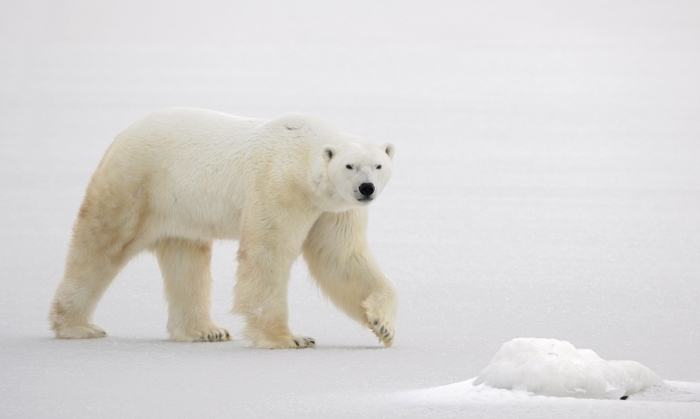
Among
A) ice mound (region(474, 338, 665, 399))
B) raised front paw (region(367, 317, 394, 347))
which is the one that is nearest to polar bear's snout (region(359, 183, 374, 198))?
raised front paw (region(367, 317, 394, 347))

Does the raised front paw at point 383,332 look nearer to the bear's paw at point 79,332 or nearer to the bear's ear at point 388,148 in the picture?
the bear's ear at point 388,148

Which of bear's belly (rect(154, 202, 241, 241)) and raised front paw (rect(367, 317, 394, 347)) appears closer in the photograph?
raised front paw (rect(367, 317, 394, 347))

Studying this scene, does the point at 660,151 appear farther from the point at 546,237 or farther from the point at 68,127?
the point at 68,127

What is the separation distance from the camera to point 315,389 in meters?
3.35

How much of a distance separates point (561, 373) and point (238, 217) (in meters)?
1.94

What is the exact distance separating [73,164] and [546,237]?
4790 millimetres

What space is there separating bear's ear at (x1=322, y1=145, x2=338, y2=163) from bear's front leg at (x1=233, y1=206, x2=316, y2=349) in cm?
30

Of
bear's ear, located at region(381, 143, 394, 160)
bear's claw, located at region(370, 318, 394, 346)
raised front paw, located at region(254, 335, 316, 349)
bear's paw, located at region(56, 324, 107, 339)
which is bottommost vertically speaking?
bear's paw, located at region(56, 324, 107, 339)

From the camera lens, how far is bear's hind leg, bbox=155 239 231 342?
4.89m

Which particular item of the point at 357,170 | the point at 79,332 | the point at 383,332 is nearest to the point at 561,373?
the point at 383,332

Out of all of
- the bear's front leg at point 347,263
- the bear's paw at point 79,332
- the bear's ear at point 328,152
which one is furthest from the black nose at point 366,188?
the bear's paw at point 79,332

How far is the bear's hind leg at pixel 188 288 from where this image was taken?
16.1ft

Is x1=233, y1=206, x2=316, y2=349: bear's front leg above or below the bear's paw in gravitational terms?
above

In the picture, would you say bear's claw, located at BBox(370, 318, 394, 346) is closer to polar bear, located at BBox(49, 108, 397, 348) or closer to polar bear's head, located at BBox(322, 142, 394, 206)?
polar bear, located at BBox(49, 108, 397, 348)
